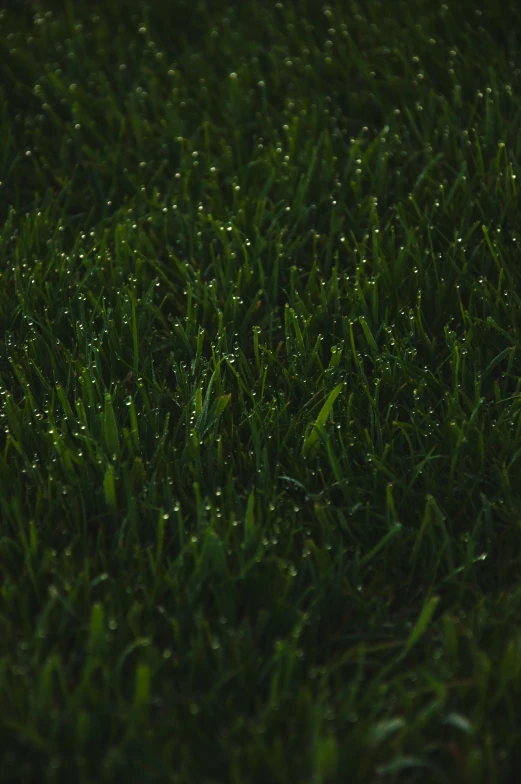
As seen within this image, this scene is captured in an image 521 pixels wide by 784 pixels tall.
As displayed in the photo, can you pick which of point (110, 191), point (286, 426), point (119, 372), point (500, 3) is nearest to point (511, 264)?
point (286, 426)

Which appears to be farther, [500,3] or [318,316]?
[500,3]

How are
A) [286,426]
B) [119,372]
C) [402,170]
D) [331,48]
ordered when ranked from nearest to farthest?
1. [286,426]
2. [119,372]
3. [402,170]
4. [331,48]

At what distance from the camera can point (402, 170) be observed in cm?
267

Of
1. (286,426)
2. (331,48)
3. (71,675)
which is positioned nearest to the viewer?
(71,675)

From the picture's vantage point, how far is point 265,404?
76.7 inches

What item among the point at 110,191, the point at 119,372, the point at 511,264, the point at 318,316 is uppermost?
the point at 110,191

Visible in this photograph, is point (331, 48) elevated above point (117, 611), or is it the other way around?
point (331, 48)

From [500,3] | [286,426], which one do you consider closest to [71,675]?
[286,426]

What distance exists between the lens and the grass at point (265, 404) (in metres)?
1.40

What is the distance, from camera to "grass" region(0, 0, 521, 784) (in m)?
1.40

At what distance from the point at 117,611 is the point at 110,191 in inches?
60.4

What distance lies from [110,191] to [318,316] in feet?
2.94

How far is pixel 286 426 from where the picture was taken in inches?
75.5

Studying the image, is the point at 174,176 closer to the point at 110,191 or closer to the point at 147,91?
the point at 110,191
